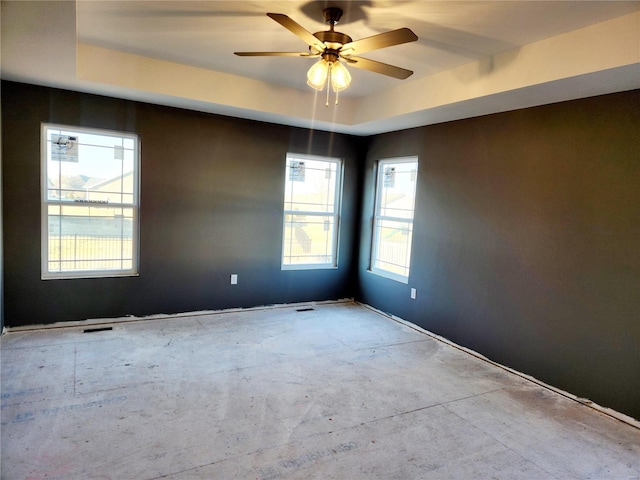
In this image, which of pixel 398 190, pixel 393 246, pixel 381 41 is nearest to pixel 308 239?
pixel 393 246

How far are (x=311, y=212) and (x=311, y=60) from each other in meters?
2.16

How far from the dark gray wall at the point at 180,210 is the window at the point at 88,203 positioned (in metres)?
0.10

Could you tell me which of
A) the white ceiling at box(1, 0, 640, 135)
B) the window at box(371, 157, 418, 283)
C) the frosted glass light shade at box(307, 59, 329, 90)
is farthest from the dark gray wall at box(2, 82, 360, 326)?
the frosted glass light shade at box(307, 59, 329, 90)

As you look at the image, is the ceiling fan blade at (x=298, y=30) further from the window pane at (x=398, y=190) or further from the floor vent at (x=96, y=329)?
the floor vent at (x=96, y=329)

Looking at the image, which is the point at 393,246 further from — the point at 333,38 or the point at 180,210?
the point at 333,38

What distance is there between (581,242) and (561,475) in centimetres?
163

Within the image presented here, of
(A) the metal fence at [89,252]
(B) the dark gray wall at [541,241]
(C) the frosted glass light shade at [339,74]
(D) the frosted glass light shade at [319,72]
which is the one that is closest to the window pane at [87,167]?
(A) the metal fence at [89,252]

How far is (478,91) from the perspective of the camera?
316 cm

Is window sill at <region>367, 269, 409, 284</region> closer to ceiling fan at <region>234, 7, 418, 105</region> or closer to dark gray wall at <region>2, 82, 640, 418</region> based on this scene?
dark gray wall at <region>2, 82, 640, 418</region>

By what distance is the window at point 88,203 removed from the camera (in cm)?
378

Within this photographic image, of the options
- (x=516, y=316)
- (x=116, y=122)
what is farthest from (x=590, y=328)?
(x=116, y=122)

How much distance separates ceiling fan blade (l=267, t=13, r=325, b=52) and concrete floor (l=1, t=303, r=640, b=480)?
7.52 feet

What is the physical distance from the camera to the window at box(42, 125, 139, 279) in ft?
12.4

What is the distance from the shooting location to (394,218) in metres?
4.94
